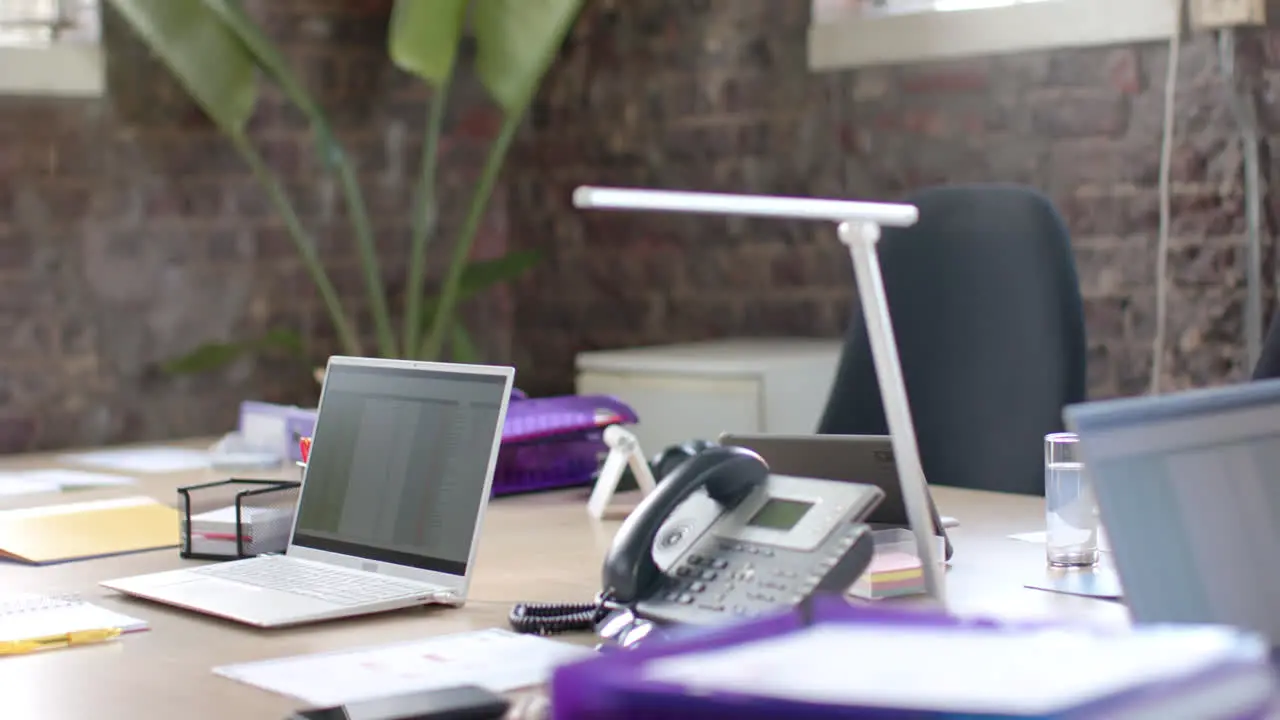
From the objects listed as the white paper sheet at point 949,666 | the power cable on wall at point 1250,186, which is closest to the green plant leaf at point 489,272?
the power cable on wall at point 1250,186

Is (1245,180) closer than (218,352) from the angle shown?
Yes

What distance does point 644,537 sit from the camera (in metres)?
1.72

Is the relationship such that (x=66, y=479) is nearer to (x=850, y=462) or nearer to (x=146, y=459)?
(x=146, y=459)

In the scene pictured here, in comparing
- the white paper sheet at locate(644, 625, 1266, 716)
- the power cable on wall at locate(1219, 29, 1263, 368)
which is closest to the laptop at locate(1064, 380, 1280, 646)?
the white paper sheet at locate(644, 625, 1266, 716)

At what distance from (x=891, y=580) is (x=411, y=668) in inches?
21.9

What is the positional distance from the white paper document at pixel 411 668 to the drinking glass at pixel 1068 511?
0.67 metres

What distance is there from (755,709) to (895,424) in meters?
0.93

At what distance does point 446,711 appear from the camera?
139cm

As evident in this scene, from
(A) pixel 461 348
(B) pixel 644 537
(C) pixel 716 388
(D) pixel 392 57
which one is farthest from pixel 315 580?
(A) pixel 461 348

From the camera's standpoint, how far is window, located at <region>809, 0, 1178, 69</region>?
3.62m

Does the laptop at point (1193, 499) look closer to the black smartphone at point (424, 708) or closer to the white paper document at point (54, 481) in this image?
the black smartphone at point (424, 708)

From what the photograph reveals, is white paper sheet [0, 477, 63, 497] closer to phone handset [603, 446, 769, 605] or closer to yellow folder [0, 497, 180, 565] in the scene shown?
yellow folder [0, 497, 180, 565]

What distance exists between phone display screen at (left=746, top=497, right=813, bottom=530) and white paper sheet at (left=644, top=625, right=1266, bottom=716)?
718 millimetres

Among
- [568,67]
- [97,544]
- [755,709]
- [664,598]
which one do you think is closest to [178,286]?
[568,67]
